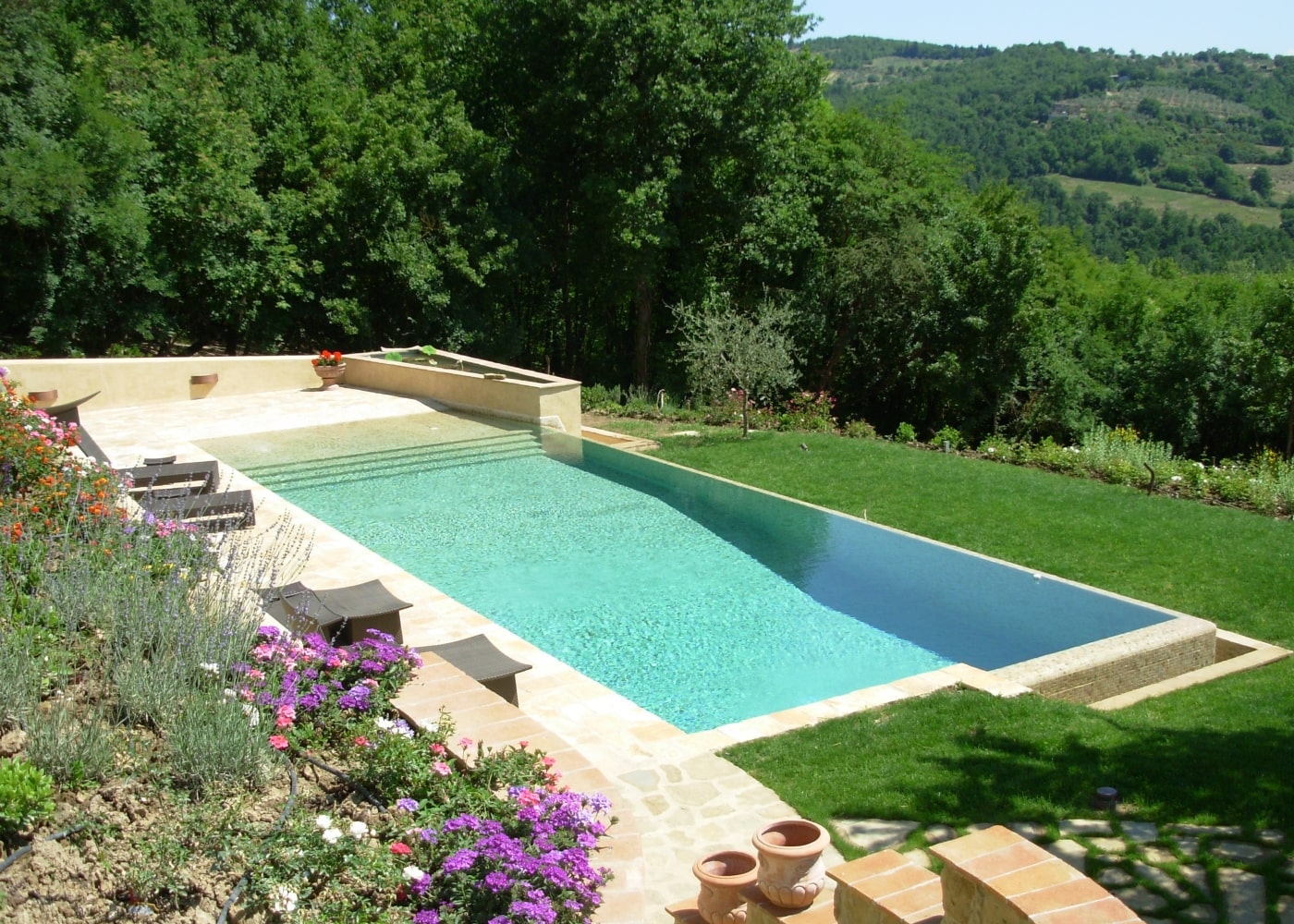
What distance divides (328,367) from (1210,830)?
54.2 feet

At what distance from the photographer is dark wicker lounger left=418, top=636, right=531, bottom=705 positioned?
673cm

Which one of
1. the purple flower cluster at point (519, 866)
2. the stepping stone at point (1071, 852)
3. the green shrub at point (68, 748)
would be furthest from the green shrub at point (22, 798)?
the stepping stone at point (1071, 852)

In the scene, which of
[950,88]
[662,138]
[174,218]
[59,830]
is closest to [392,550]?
[59,830]

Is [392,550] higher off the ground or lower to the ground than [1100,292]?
lower

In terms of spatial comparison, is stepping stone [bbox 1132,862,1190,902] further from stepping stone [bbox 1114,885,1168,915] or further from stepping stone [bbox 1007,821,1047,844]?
stepping stone [bbox 1007,821,1047,844]

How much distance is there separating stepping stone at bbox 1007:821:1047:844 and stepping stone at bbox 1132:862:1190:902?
1.53ft

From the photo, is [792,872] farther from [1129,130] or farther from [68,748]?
[1129,130]

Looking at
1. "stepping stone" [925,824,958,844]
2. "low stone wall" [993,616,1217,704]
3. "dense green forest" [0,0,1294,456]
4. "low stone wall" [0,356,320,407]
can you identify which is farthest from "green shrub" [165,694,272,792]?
"dense green forest" [0,0,1294,456]

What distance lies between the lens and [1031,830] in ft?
17.5

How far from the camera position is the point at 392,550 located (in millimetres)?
11289

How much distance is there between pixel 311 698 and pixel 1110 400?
2169 cm

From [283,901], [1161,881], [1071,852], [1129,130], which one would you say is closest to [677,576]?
[1071,852]

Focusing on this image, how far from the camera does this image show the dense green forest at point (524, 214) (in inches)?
739

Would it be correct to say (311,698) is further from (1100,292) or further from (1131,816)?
(1100,292)
